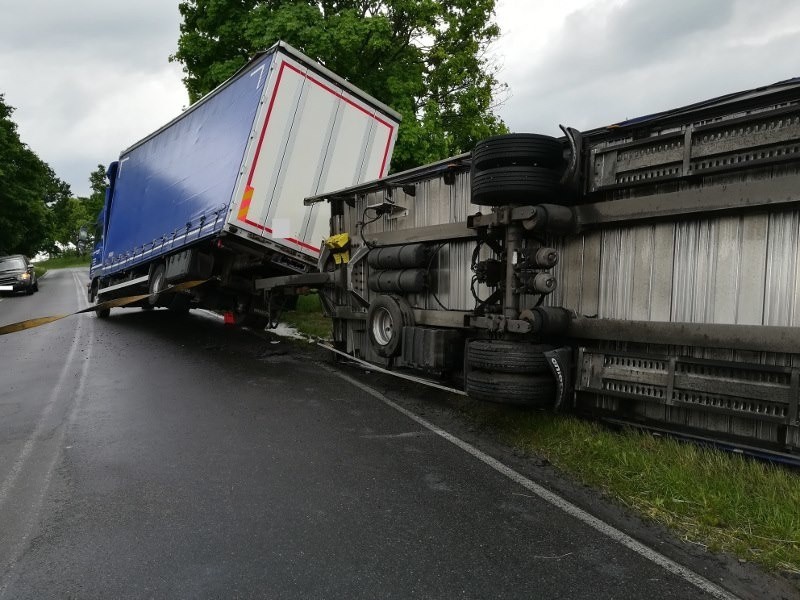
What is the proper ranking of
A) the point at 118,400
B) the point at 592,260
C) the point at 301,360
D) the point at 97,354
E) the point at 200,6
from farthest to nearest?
1. the point at 200,6
2. the point at 97,354
3. the point at 301,360
4. the point at 118,400
5. the point at 592,260

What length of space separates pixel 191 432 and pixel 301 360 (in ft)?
11.3

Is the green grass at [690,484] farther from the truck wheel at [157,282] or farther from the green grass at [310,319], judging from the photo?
the truck wheel at [157,282]

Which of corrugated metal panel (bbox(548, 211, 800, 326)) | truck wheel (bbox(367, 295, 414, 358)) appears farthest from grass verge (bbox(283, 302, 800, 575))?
truck wheel (bbox(367, 295, 414, 358))

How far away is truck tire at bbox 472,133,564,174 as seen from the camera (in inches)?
174

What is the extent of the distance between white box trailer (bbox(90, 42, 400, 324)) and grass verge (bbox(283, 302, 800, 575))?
200 inches

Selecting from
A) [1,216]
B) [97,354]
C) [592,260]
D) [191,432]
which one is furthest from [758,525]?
[1,216]

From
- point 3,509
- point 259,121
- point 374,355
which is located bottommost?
point 3,509

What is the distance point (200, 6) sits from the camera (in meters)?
14.0

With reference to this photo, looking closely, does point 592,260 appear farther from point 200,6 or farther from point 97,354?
point 200,6

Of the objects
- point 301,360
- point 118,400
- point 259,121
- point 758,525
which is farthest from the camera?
point 301,360

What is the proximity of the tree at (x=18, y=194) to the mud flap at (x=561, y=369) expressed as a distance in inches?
1500

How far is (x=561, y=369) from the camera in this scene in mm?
4352

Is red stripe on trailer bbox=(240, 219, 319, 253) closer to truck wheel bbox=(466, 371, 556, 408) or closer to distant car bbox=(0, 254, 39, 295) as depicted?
truck wheel bbox=(466, 371, 556, 408)

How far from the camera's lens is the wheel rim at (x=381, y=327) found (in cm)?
634
